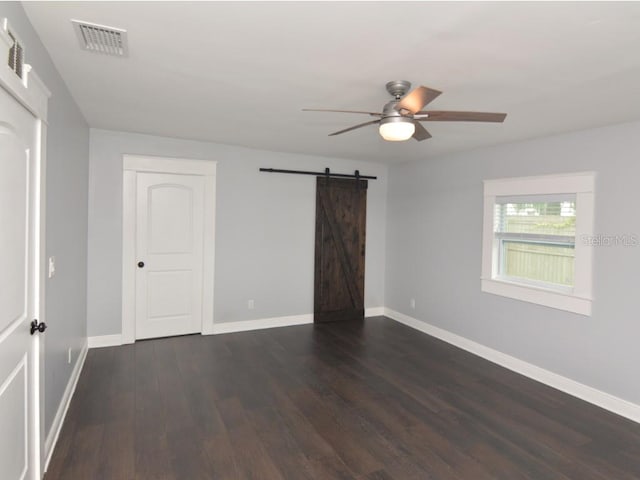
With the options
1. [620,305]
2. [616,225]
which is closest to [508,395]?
[620,305]

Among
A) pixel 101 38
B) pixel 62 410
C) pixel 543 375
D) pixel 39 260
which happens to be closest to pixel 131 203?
pixel 62 410

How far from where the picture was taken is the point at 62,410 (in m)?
2.83

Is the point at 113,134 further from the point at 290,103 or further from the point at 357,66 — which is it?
the point at 357,66

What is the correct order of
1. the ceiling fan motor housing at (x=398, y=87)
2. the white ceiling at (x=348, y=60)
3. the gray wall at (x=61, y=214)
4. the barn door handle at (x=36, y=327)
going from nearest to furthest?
the white ceiling at (x=348, y=60) < the barn door handle at (x=36, y=327) < the gray wall at (x=61, y=214) < the ceiling fan motor housing at (x=398, y=87)

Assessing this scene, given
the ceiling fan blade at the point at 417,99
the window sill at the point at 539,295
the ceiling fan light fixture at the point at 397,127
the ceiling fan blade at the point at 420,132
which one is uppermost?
the ceiling fan blade at the point at 417,99

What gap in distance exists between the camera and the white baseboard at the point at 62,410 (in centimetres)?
237

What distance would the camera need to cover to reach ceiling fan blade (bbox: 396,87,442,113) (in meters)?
2.07

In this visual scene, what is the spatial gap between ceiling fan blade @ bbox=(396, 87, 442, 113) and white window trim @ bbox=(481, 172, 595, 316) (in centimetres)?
215

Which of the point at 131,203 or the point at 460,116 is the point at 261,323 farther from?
the point at 460,116

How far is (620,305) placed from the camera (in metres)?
3.23

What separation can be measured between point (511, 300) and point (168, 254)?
3981mm

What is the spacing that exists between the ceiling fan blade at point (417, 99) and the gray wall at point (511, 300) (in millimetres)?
2171

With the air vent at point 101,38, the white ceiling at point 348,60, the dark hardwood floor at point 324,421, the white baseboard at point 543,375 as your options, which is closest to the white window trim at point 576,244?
the white ceiling at point 348,60

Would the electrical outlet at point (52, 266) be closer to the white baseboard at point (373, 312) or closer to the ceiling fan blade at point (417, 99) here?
the ceiling fan blade at point (417, 99)
